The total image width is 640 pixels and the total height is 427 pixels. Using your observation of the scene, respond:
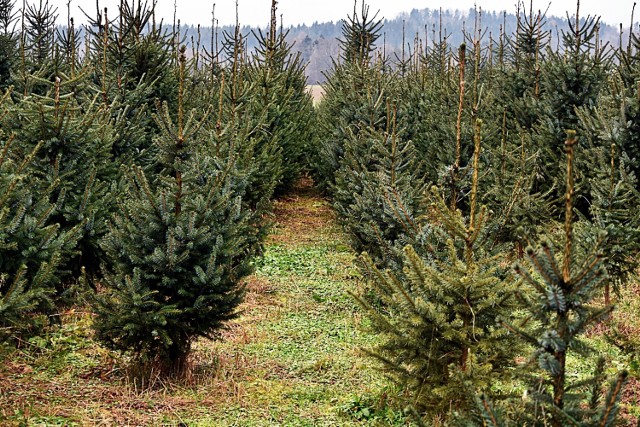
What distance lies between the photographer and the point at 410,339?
458 cm

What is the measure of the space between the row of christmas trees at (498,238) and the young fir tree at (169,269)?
156 centimetres

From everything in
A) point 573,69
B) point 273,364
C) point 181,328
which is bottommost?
Answer: point 273,364

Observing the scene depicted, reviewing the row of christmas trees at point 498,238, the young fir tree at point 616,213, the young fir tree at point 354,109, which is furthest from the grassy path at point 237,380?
the young fir tree at point 354,109

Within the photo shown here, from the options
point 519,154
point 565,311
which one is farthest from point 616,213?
point 565,311

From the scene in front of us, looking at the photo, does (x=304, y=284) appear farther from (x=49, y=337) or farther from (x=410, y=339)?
(x=410, y=339)

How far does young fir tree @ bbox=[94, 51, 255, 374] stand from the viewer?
5867 mm

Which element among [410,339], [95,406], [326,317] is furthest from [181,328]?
[326,317]

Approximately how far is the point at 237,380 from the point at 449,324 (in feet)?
8.98

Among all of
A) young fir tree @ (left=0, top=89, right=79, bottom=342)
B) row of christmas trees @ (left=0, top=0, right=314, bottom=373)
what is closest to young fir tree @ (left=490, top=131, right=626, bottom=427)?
row of christmas trees @ (left=0, top=0, right=314, bottom=373)

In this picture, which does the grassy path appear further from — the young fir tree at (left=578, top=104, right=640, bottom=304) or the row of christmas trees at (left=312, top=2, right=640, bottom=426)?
the young fir tree at (left=578, top=104, right=640, bottom=304)

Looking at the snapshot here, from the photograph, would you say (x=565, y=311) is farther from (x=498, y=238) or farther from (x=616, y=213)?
(x=498, y=238)

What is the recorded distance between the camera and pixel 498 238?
10031mm

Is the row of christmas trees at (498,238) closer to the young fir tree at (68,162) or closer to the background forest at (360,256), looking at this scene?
the background forest at (360,256)

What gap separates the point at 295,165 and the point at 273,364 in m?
10.3
